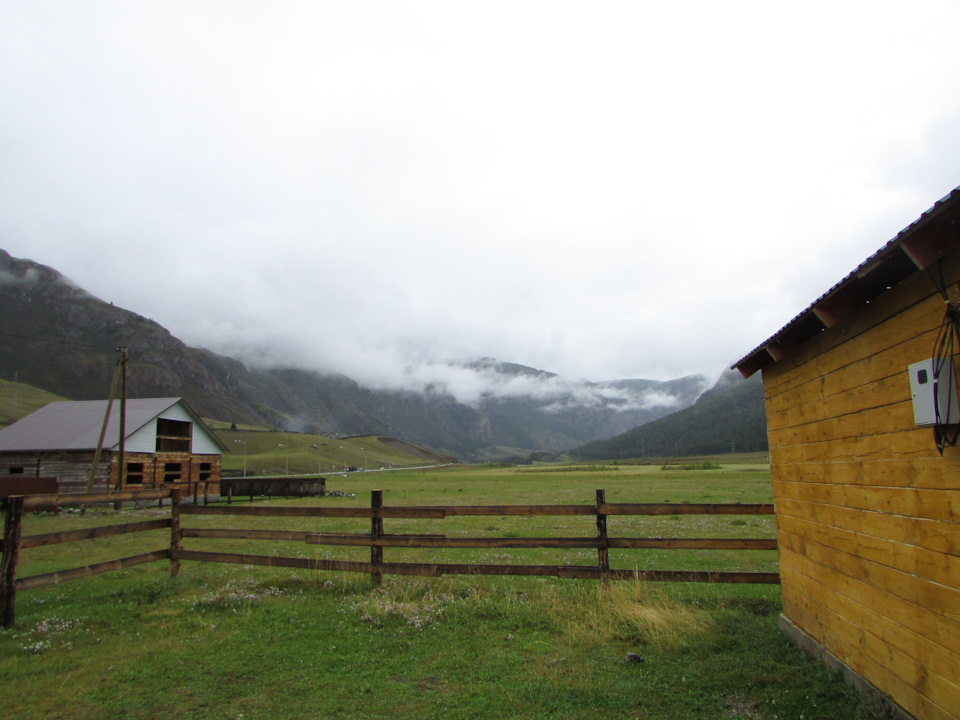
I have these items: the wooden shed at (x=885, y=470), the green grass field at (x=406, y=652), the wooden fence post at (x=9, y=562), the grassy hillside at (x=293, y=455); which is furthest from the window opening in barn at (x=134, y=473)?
the grassy hillside at (x=293, y=455)

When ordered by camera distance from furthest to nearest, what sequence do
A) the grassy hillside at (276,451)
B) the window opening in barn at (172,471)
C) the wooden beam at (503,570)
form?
1. the grassy hillside at (276,451)
2. the window opening in barn at (172,471)
3. the wooden beam at (503,570)

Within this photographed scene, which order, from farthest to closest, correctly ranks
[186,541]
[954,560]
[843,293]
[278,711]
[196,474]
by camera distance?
[196,474] → [186,541] → [278,711] → [843,293] → [954,560]

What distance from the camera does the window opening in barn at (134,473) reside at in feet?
135

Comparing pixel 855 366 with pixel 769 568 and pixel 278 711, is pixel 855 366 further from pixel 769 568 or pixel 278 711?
pixel 769 568

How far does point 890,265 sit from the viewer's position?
4484mm

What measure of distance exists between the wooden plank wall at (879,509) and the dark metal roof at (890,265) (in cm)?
13

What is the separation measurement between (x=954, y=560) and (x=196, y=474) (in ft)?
180

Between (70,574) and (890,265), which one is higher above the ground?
(890,265)

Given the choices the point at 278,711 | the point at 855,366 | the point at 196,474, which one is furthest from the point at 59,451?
the point at 855,366

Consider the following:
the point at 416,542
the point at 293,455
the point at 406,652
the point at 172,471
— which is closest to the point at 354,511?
the point at 416,542

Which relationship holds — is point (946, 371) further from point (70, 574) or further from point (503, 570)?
point (70, 574)

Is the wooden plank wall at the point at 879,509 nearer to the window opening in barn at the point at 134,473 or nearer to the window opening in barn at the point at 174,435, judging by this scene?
the window opening in barn at the point at 134,473

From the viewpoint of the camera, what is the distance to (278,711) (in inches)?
214

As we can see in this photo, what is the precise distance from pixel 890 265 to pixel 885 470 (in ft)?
6.12
